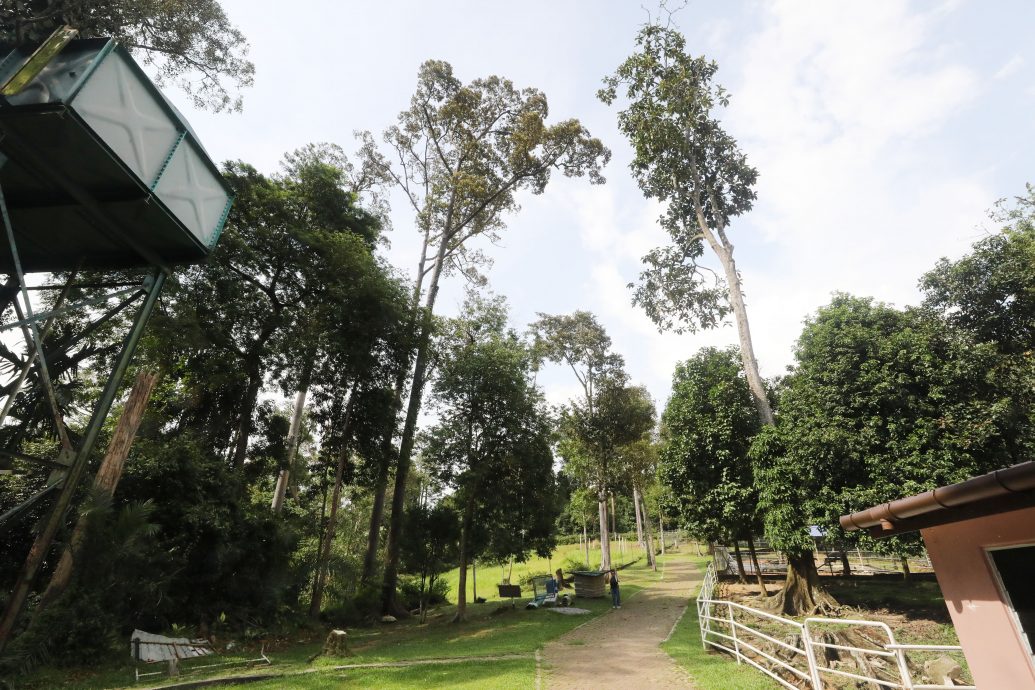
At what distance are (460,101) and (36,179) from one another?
19172mm

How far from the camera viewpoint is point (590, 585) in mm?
20859

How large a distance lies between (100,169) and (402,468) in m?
13.9

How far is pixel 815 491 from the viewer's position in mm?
13906

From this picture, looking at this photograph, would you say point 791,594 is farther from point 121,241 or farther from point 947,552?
point 121,241

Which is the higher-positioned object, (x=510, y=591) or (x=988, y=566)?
(x=988, y=566)

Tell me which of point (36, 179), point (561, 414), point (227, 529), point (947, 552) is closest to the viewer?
point (947, 552)

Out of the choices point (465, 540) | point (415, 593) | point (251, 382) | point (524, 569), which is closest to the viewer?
point (251, 382)

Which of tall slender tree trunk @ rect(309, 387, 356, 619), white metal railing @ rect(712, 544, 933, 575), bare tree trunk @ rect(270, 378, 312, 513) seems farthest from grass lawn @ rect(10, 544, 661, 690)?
white metal railing @ rect(712, 544, 933, 575)

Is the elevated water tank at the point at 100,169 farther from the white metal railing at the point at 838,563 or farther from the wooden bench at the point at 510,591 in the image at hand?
the white metal railing at the point at 838,563

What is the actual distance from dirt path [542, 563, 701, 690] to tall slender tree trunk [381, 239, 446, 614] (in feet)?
23.5

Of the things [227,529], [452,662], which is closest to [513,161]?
[227,529]

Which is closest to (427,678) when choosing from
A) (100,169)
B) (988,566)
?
(988,566)

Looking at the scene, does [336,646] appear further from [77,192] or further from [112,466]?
[77,192]

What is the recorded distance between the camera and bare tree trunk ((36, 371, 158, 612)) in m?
10.1
